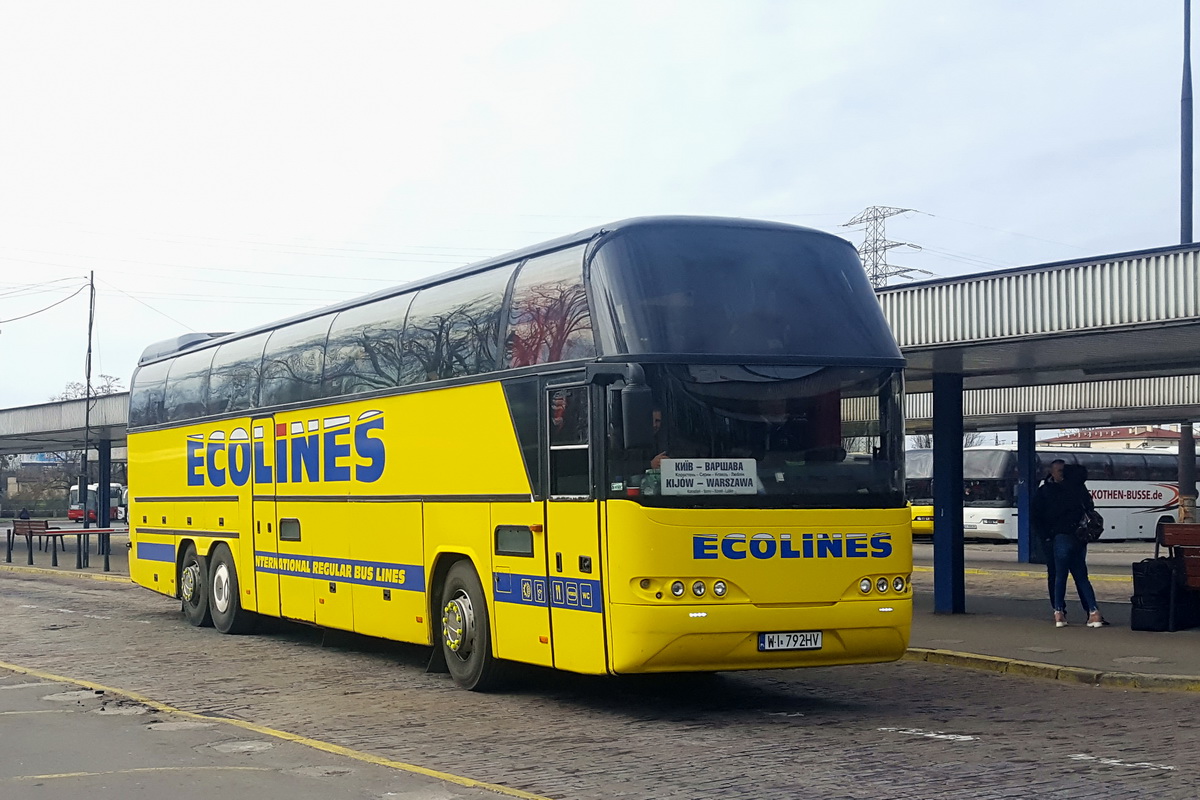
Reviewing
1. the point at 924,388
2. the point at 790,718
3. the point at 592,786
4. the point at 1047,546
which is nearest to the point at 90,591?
the point at 924,388

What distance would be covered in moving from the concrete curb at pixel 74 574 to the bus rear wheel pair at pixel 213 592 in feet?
36.9

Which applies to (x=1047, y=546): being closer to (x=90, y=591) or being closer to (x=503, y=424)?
(x=503, y=424)

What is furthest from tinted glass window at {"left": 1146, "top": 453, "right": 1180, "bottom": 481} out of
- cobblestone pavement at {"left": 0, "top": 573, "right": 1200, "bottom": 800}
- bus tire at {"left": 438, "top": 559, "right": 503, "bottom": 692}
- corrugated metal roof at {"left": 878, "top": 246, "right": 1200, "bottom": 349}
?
bus tire at {"left": 438, "top": 559, "right": 503, "bottom": 692}

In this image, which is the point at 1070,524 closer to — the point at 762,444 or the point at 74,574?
the point at 762,444

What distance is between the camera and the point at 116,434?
44250 millimetres

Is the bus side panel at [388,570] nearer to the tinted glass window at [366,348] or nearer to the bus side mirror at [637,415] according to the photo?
the tinted glass window at [366,348]

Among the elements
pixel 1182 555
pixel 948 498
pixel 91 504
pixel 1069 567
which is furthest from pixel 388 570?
pixel 91 504

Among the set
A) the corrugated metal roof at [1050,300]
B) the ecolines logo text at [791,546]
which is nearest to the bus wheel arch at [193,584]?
the corrugated metal roof at [1050,300]

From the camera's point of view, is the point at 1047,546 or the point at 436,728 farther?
the point at 1047,546

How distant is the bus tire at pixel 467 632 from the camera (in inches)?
475

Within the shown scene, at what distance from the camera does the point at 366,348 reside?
14.5 meters

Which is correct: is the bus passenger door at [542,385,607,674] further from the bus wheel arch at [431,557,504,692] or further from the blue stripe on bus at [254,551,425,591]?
the blue stripe on bus at [254,551,425,591]

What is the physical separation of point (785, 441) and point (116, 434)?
3727 centimetres

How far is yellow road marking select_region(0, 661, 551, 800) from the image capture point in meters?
7.88
